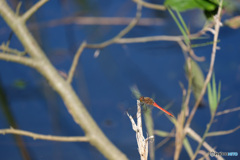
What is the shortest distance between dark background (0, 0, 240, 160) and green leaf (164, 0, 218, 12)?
304 millimetres

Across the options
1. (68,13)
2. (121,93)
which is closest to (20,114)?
(121,93)

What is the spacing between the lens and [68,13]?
103cm

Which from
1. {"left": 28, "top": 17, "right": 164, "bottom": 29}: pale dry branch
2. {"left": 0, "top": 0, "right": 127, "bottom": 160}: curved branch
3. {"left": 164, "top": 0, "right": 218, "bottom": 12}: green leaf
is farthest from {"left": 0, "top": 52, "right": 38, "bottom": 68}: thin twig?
{"left": 28, "top": 17, "right": 164, "bottom": 29}: pale dry branch

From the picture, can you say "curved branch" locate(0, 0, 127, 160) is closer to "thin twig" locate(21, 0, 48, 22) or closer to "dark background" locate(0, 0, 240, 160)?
"thin twig" locate(21, 0, 48, 22)

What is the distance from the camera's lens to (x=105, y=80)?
877 mm

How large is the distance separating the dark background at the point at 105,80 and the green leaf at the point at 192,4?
12.0 inches

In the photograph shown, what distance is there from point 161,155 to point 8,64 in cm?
62

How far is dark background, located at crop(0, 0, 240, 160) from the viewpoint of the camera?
725mm

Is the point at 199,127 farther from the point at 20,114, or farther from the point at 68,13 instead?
the point at 68,13

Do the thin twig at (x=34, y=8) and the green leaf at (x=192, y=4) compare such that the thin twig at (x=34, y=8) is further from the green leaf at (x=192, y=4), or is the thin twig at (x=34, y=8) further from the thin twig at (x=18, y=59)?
the green leaf at (x=192, y=4)

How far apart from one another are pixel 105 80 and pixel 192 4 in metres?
0.50

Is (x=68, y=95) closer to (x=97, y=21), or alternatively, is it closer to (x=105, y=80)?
(x=105, y=80)

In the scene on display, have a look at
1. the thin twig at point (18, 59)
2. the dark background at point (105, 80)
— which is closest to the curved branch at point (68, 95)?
the thin twig at point (18, 59)

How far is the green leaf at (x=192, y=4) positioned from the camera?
417mm
